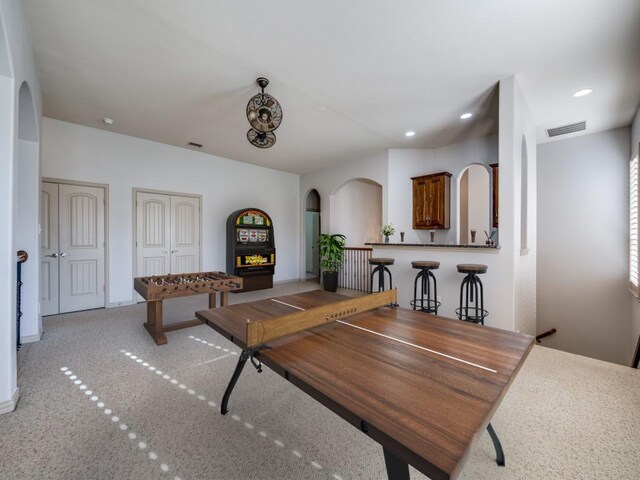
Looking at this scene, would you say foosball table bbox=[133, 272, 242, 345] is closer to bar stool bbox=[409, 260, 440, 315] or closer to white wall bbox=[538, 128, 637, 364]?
bar stool bbox=[409, 260, 440, 315]

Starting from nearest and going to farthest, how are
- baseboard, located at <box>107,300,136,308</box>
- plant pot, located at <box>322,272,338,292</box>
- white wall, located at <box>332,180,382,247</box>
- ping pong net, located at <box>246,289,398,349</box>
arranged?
ping pong net, located at <box>246,289,398,349</box>
baseboard, located at <box>107,300,136,308</box>
plant pot, located at <box>322,272,338,292</box>
white wall, located at <box>332,180,382,247</box>

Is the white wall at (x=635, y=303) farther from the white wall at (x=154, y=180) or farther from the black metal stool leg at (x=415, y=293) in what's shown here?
the white wall at (x=154, y=180)

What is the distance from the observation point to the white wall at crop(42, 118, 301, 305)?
441 cm

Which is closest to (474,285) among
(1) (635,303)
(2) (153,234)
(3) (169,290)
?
(1) (635,303)

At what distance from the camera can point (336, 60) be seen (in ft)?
9.36

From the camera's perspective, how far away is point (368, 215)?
8.69m

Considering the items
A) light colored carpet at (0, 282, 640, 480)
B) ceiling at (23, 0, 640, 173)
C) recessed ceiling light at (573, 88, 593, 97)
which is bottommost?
light colored carpet at (0, 282, 640, 480)

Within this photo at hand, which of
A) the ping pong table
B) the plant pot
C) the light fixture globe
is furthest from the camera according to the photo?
the plant pot

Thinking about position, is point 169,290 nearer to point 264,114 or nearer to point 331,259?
point 264,114

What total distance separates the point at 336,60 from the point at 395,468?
10.7ft

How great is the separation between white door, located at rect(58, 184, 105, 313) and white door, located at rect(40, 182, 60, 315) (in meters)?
0.06

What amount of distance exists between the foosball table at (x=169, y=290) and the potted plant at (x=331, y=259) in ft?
9.85

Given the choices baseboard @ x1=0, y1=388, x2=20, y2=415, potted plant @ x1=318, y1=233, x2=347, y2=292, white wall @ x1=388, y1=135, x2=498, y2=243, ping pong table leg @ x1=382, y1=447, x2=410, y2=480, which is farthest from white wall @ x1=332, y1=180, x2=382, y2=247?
ping pong table leg @ x1=382, y1=447, x2=410, y2=480

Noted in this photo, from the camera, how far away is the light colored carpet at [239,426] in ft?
4.88
